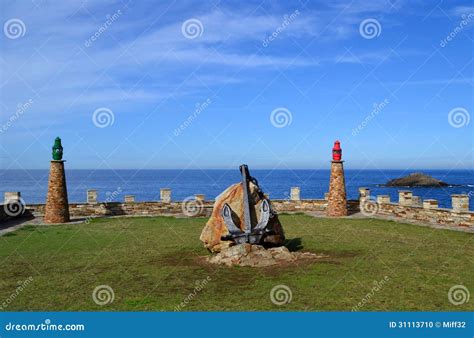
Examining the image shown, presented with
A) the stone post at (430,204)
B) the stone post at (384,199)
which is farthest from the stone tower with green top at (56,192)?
the stone post at (430,204)

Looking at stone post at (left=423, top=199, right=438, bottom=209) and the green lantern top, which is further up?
the green lantern top

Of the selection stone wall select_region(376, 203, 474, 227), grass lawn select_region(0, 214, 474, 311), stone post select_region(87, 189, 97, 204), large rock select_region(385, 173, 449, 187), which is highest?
stone post select_region(87, 189, 97, 204)

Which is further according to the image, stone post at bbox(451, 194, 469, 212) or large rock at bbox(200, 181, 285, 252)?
stone post at bbox(451, 194, 469, 212)

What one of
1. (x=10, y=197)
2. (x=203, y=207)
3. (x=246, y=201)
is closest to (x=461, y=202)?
(x=246, y=201)

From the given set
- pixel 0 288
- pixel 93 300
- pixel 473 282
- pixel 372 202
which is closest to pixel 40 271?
pixel 0 288

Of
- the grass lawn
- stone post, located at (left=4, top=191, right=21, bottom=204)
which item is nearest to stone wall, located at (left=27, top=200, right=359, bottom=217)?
stone post, located at (left=4, top=191, right=21, bottom=204)

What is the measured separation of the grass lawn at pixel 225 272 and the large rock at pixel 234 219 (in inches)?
28.9

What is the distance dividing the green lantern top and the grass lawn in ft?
13.9

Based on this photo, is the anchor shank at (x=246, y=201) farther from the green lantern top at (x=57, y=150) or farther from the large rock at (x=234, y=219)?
the green lantern top at (x=57, y=150)

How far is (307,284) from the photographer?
10.1 metres

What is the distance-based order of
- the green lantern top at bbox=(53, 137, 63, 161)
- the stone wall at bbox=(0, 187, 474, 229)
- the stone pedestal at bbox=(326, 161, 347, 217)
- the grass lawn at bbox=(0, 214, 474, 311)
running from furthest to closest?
→ the stone pedestal at bbox=(326, 161, 347, 217) < the stone wall at bbox=(0, 187, 474, 229) < the green lantern top at bbox=(53, 137, 63, 161) < the grass lawn at bbox=(0, 214, 474, 311)

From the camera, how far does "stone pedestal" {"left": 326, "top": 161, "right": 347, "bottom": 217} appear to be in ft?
74.6

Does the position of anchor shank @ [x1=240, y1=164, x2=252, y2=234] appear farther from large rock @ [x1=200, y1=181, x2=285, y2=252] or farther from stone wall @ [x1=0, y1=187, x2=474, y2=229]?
stone wall @ [x1=0, y1=187, x2=474, y2=229]

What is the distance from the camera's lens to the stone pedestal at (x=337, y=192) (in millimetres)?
22750
